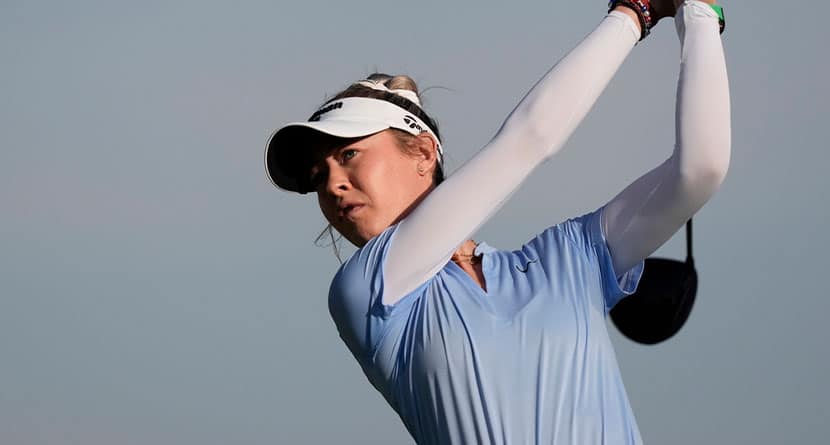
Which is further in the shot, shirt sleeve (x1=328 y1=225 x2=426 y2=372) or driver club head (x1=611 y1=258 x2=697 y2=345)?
driver club head (x1=611 y1=258 x2=697 y2=345)

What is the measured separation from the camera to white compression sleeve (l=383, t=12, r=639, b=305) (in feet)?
16.5

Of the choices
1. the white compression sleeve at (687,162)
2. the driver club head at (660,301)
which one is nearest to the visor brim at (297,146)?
the white compression sleeve at (687,162)

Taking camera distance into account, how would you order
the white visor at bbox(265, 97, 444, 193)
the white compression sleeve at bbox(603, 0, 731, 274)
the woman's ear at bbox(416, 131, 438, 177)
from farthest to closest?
the woman's ear at bbox(416, 131, 438, 177) < the white visor at bbox(265, 97, 444, 193) < the white compression sleeve at bbox(603, 0, 731, 274)

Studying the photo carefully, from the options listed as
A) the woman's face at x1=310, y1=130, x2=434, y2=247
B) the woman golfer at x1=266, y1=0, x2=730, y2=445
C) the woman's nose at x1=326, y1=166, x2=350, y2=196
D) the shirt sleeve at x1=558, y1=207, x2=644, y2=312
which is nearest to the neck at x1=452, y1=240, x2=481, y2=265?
the woman golfer at x1=266, y1=0, x2=730, y2=445

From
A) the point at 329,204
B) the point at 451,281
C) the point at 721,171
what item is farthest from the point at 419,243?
the point at 721,171

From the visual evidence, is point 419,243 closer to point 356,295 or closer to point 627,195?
point 356,295

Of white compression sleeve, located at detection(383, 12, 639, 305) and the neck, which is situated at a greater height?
white compression sleeve, located at detection(383, 12, 639, 305)

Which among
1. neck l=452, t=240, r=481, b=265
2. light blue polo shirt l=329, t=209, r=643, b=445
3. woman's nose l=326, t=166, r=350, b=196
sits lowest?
light blue polo shirt l=329, t=209, r=643, b=445

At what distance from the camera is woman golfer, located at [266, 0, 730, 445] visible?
5004mm

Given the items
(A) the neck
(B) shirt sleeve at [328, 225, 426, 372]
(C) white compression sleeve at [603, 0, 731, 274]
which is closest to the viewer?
(C) white compression sleeve at [603, 0, 731, 274]

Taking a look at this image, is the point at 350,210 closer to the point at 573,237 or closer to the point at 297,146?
the point at 297,146

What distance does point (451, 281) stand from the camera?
533cm

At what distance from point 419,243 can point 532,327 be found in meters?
0.47

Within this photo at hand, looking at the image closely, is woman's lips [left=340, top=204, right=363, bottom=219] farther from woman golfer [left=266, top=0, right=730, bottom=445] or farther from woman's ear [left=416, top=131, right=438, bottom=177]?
woman's ear [left=416, top=131, right=438, bottom=177]
